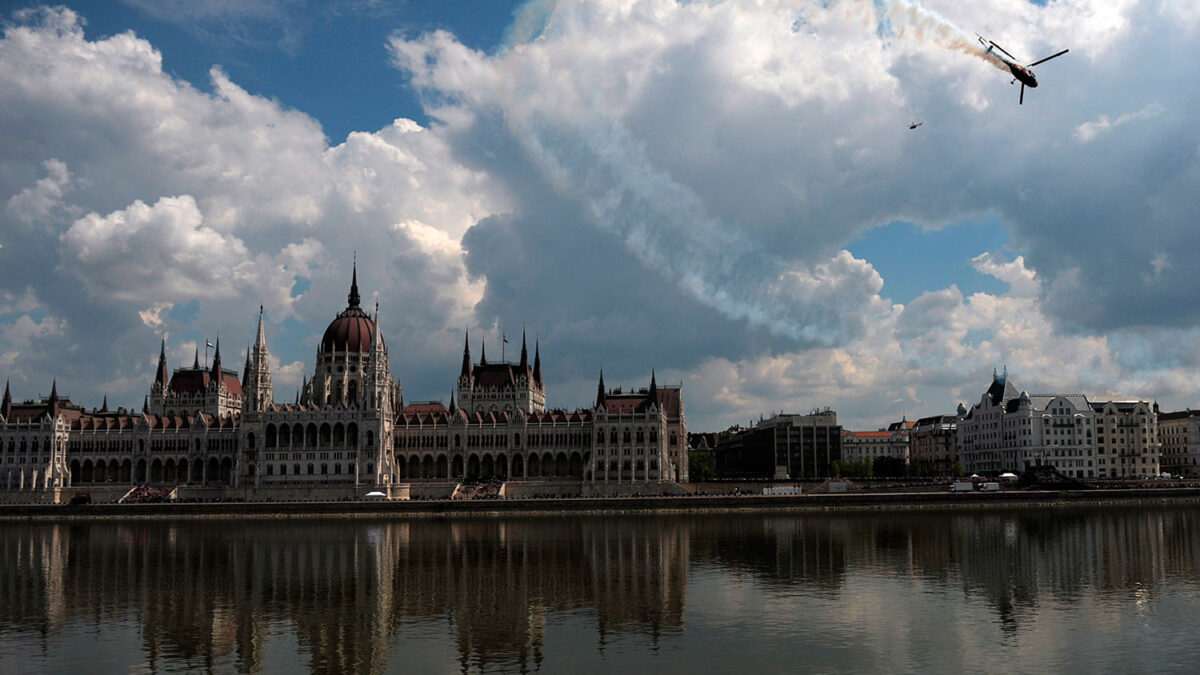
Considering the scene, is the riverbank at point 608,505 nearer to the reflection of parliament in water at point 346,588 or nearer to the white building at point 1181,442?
the reflection of parliament in water at point 346,588

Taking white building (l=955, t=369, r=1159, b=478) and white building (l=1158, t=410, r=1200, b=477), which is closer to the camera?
white building (l=955, t=369, r=1159, b=478)

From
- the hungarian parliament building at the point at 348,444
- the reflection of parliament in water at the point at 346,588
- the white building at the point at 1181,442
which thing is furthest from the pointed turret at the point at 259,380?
the white building at the point at 1181,442

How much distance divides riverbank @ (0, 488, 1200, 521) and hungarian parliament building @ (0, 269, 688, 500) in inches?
602

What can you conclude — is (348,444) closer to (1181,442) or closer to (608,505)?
(608,505)

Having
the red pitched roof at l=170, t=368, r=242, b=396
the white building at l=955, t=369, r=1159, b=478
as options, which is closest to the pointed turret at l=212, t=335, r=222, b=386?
the red pitched roof at l=170, t=368, r=242, b=396

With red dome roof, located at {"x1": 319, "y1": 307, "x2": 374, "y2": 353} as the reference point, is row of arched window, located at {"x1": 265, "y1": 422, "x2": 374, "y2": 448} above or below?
below

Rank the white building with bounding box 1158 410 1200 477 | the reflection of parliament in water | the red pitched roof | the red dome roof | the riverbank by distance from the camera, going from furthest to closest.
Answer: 1. the red pitched roof
2. the white building with bounding box 1158 410 1200 477
3. the red dome roof
4. the riverbank
5. the reflection of parliament in water

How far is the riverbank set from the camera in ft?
400

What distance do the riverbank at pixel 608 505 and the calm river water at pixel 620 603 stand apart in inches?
1308

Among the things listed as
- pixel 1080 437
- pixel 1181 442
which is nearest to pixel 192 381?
pixel 1080 437

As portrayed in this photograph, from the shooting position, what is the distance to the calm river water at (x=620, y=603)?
37.4 metres

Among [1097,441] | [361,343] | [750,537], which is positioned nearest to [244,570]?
[750,537]

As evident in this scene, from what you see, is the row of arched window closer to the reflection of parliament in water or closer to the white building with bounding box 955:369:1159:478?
the reflection of parliament in water

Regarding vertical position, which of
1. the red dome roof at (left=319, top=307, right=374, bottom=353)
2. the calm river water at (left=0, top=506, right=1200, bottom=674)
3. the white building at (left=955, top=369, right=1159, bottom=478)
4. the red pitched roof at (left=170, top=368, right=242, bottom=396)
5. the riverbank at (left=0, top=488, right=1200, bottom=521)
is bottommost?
the riverbank at (left=0, top=488, right=1200, bottom=521)
